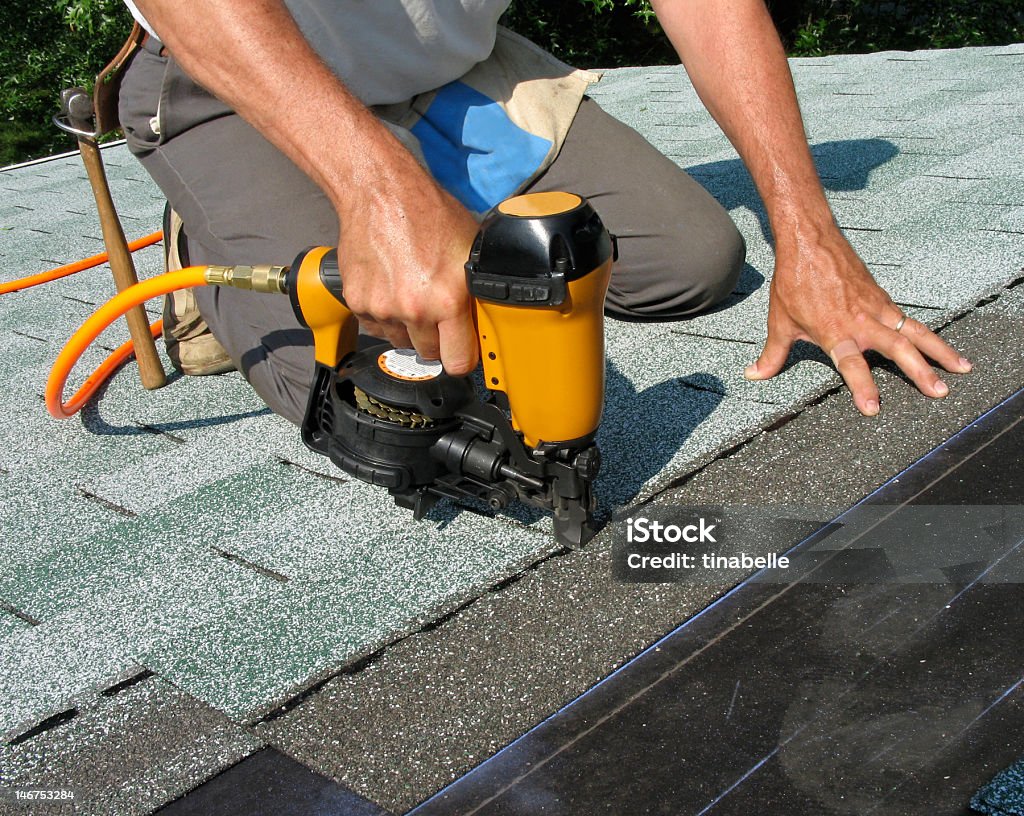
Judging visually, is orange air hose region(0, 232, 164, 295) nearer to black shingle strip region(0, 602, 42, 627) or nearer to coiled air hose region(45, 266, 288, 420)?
coiled air hose region(45, 266, 288, 420)

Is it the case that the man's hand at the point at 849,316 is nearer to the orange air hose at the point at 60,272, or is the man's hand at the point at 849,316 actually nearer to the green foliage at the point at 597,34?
the orange air hose at the point at 60,272

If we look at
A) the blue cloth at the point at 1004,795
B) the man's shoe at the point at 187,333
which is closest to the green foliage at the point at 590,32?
the man's shoe at the point at 187,333

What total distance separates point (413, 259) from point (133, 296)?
791 mm

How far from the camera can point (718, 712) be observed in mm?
1190

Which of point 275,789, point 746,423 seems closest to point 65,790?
point 275,789

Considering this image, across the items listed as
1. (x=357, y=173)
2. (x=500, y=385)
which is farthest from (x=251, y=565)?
(x=357, y=173)

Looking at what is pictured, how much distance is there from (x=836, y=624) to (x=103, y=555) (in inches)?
47.0

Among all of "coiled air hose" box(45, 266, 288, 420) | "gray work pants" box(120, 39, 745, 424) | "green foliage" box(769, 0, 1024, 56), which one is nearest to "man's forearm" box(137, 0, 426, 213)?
"coiled air hose" box(45, 266, 288, 420)

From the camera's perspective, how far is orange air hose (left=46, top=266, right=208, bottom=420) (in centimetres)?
179

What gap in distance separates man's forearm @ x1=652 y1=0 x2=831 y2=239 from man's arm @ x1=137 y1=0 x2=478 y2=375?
2.66ft

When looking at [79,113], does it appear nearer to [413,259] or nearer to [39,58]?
[413,259]

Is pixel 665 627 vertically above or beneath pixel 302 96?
beneath

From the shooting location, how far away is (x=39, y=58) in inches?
312

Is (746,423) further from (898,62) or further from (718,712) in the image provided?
(898,62)
